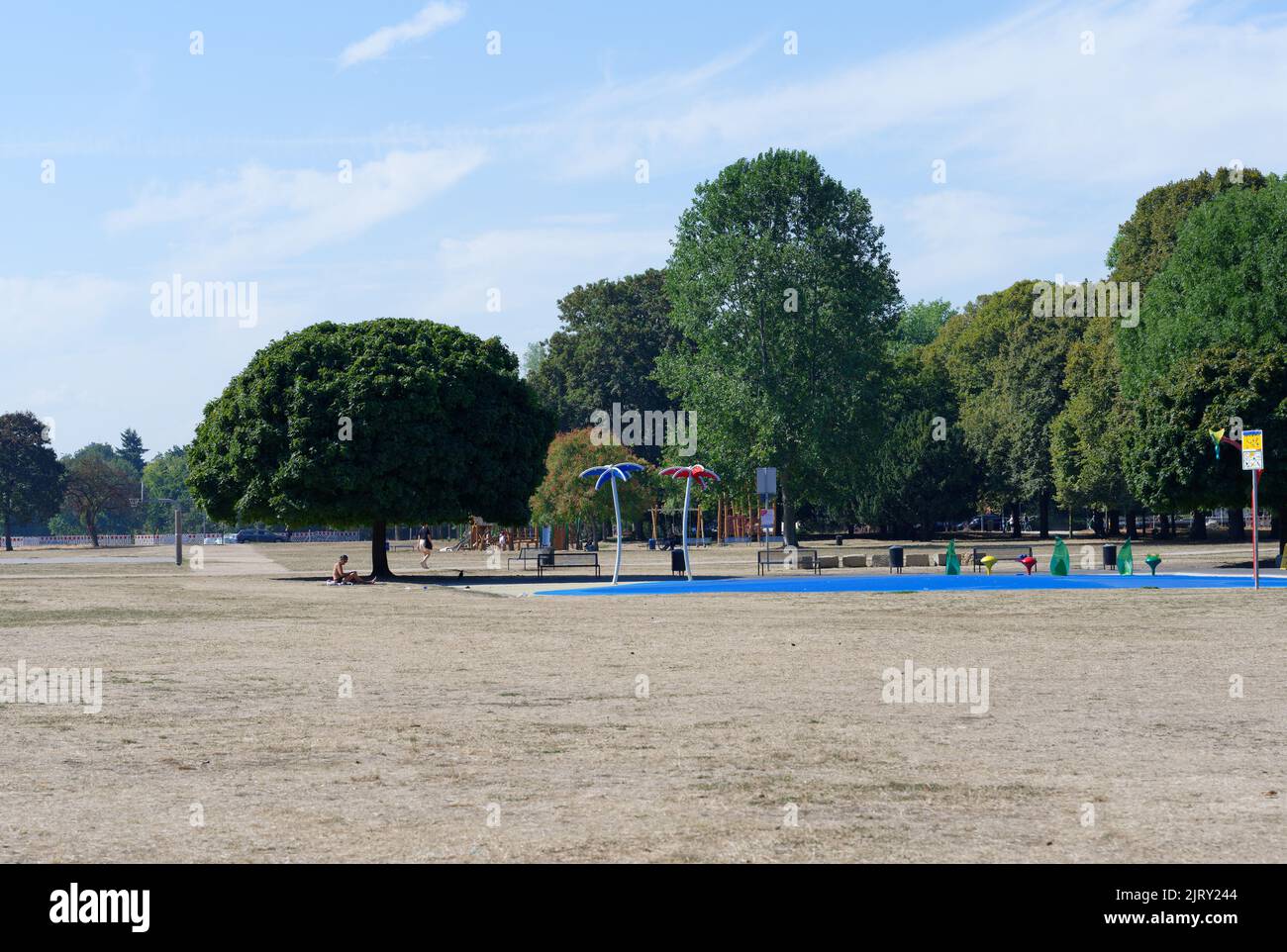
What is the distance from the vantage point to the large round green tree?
4747 centimetres

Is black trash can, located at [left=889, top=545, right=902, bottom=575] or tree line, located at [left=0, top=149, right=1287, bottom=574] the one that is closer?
tree line, located at [left=0, top=149, right=1287, bottom=574]

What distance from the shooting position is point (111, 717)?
14305 mm

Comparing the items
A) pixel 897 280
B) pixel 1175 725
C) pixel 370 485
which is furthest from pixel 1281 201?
pixel 1175 725

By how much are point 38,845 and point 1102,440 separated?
267 ft

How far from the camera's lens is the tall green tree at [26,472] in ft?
438

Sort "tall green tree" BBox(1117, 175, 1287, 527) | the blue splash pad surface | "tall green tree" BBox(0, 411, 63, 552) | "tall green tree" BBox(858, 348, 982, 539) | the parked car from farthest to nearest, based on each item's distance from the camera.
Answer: the parked car < "tall green tree" BBox(0, 411, 63, 552) < "tall green tree" BBox(858, 348, 982, 539) < "tall green tree" BBox(1117, 175, 1287, 527) < the blue splash pad surface

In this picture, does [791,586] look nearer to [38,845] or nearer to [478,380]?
[478,380]

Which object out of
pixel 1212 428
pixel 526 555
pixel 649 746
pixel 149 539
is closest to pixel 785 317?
pixel 526 555

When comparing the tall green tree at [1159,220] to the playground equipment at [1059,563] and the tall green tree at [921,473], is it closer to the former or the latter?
the tall green tree at [921,473]

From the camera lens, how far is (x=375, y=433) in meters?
47.7

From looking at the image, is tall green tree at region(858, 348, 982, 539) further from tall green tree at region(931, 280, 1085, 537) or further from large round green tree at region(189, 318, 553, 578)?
large round green tree at region(189, 318, 553, 578)

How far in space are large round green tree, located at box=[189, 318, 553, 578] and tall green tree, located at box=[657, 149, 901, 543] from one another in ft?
64.9

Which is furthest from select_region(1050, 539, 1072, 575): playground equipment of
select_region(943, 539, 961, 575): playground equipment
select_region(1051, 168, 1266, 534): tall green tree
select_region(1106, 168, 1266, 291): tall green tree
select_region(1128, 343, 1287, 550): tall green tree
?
select_region(1106, 168, 1266, 291): tall green tree

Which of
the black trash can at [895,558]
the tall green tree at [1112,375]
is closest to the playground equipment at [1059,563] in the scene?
the black trash can at [895,558]
